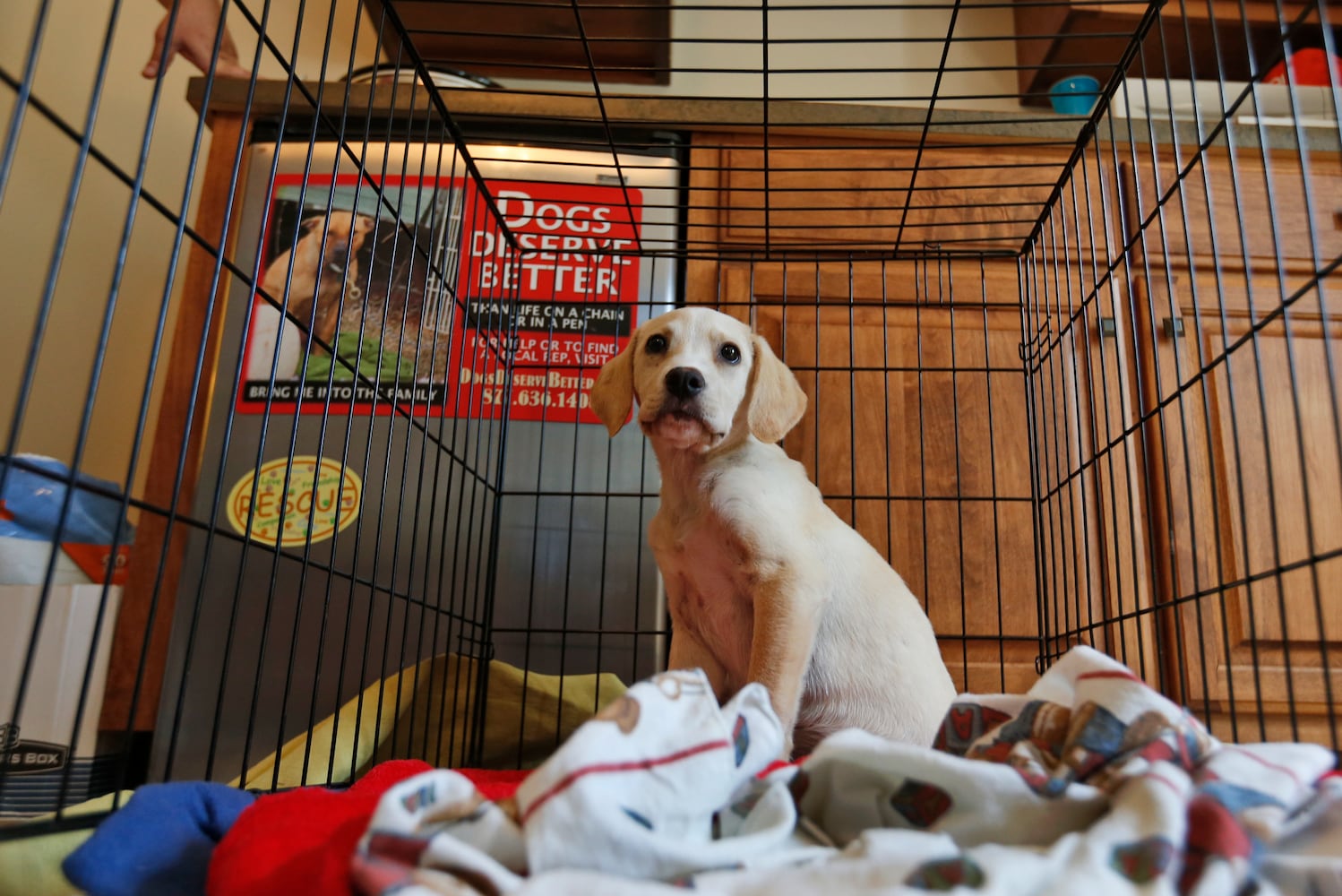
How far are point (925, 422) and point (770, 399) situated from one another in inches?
25.5

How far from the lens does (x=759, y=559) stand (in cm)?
145

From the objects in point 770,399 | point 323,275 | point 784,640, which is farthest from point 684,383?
point 323,275

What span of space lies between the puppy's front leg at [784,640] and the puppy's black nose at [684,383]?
336 mm

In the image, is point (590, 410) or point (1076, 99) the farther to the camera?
point (1076, 99)

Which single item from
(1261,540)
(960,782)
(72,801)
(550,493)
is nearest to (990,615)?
(1261,540)

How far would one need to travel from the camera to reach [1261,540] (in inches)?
80.3

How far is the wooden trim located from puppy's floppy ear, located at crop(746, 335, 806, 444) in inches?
48.4

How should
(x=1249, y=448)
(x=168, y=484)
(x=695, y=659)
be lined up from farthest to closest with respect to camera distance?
(x=168, y=484), (x=1249, y=448), (x=695, y=659)

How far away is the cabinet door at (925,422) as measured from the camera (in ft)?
6.52

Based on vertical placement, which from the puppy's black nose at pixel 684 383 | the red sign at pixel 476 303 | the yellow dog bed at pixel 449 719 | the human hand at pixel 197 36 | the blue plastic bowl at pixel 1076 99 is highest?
the blue plastic bowl at pixel 1076 99

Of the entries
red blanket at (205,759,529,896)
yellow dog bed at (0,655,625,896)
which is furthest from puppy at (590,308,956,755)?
red blanket at (205,759,529,896)

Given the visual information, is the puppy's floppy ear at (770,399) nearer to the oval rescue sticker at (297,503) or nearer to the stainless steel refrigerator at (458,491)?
the stainless steel refrigerator at (458,491)

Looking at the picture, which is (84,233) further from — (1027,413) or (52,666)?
(1027,413)

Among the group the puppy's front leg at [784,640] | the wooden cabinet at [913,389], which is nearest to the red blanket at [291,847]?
the puppy's front leg at [784,640]
